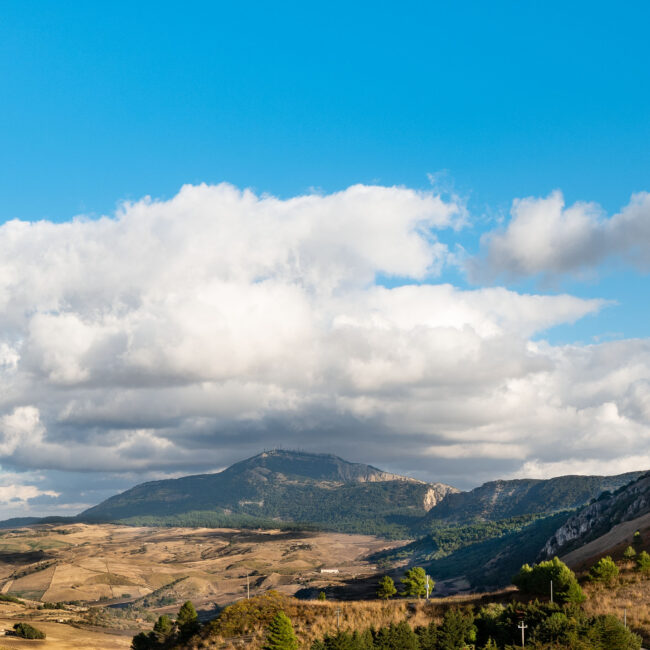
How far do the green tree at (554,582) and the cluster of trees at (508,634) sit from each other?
12.6m

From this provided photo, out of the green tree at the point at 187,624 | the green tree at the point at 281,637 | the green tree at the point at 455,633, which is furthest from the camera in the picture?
the green tree at the point at 187,624

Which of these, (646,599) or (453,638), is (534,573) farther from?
(453,638)

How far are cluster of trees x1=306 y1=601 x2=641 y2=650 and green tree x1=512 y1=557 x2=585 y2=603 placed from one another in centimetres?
1256

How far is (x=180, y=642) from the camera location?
74062mm

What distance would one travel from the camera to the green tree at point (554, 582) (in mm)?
65250

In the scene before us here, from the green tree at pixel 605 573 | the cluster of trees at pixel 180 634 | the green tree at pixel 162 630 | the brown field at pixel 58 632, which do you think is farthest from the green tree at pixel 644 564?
the brown field at pixel 58 632

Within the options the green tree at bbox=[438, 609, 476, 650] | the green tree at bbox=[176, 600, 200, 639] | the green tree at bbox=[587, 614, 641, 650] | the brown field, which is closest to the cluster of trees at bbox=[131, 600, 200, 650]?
the green tree at bbox=[176, 600, 200, 639]

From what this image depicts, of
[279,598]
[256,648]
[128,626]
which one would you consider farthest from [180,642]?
[128,626]

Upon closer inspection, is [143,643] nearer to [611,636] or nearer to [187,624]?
[187,624]

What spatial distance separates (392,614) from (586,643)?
2786 centimetres

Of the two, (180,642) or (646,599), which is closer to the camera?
(646,599)

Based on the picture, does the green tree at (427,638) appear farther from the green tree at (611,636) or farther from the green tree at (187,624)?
the green tree at (187,624)

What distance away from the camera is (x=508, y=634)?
51.1 metres

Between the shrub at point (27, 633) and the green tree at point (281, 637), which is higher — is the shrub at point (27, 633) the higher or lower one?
the lower one
